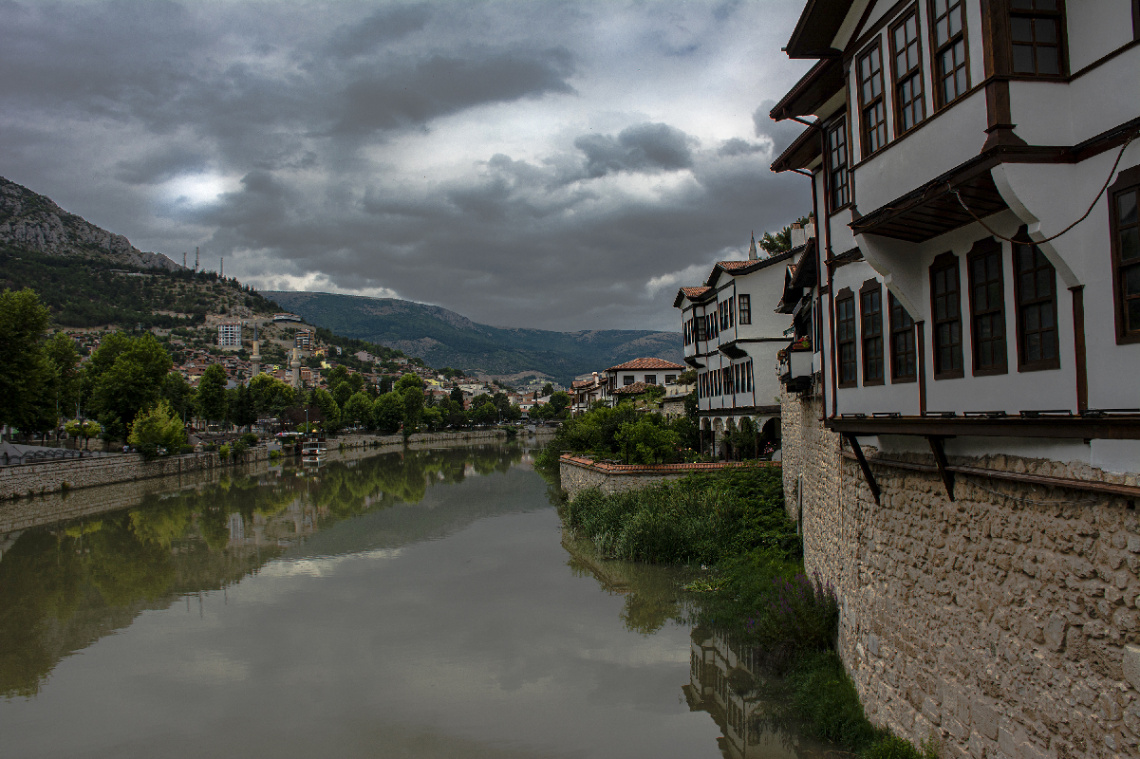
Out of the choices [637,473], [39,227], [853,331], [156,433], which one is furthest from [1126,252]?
[39,227]

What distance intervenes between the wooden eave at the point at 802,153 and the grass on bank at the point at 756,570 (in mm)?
7200

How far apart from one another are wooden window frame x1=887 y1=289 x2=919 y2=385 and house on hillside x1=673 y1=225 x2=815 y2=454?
603 inches

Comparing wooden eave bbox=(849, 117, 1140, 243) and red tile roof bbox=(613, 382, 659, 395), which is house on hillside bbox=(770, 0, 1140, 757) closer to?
wooden eave bbox=(849, 117, 1140, 243)

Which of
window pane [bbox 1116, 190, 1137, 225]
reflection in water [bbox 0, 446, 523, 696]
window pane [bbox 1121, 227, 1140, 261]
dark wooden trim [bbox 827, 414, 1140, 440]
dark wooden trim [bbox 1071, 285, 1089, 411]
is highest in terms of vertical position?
window pane [bbox 1116, 190, 1137, 225]

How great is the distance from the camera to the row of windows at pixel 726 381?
28141mm

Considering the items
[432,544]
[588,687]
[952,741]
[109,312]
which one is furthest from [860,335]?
[109,312]

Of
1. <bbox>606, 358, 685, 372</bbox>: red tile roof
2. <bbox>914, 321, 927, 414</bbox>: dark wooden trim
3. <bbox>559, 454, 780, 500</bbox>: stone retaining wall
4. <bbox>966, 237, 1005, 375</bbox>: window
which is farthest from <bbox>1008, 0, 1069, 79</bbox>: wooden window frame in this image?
<bbox>606, 358, 685, 372</bbox>: red tile roof

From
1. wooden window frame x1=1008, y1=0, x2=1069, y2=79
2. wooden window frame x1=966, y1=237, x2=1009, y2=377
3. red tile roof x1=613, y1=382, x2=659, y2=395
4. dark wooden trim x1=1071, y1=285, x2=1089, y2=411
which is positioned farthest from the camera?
red tile roof x1=613, y1=382, x2=659, y2=395

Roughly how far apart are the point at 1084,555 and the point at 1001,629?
1286 mm

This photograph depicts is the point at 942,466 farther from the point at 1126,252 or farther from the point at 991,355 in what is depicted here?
the point at 1126,252

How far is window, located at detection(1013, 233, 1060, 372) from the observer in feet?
18.7

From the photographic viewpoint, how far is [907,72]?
7160 millimetres

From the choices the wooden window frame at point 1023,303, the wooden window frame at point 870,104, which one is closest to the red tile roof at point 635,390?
the wooden window frame at point 870,104

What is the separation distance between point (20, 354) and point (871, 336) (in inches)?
1862
